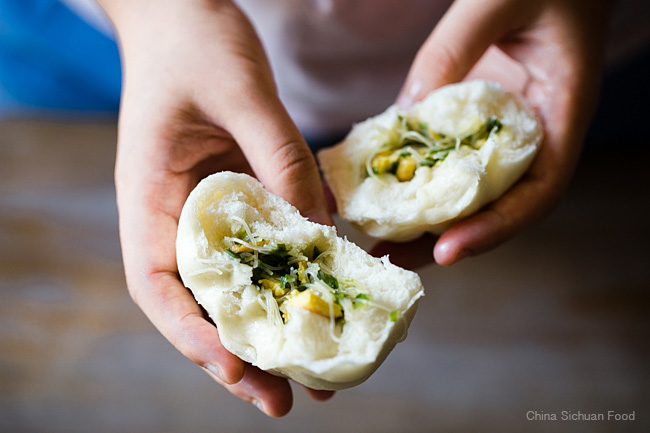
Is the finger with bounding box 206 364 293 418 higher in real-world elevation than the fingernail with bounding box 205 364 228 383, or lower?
lower

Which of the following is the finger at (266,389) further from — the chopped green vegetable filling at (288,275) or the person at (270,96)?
the chopped green vegetable filling at (288,275)

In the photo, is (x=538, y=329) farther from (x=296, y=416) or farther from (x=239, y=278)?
(x=239, y=278)

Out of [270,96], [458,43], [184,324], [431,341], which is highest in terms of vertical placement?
[458,43]

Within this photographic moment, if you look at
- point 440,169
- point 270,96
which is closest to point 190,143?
point 270,96

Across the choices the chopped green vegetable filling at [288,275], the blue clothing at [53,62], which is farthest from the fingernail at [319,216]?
the blue clothing at [53,62]

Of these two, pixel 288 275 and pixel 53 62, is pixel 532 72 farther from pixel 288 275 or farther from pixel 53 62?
pixel 53 62

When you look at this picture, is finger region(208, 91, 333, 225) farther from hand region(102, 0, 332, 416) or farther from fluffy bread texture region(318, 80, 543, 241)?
fluffy bread texture region(318, 80, 543, 241)

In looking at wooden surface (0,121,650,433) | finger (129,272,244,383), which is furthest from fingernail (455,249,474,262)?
wooden surface (0,121,650,433)

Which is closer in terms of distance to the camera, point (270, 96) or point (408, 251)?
point (270, 96)
